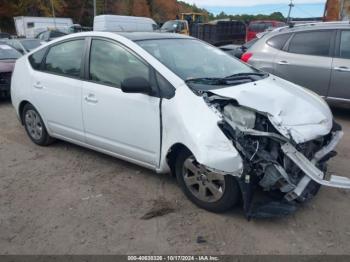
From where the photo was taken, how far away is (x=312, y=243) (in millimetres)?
3018

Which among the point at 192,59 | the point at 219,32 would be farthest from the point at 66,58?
the point at 219,32

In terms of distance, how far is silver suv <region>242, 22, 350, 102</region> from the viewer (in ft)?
20.3

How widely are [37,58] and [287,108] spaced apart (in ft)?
11.5

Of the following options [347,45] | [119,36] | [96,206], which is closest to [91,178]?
[96,206]

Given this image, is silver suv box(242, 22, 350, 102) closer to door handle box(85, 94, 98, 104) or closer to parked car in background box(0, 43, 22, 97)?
door handle box(85, 94, 98, 104)

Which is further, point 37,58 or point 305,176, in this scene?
point 37,58

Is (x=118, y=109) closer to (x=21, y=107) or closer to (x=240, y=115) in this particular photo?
(x=240, y=115)

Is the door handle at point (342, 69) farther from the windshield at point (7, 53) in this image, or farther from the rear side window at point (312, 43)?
the windshield at point (7, 53)

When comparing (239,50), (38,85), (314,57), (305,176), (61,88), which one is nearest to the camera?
(305,176)

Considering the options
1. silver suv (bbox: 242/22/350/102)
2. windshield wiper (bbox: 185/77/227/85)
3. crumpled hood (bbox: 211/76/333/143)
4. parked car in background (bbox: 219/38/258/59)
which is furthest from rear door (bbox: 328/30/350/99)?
windshield wiper (bbox: 185/77/227/85)

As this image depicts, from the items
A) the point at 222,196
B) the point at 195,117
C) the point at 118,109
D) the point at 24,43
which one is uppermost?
the point at 195,117

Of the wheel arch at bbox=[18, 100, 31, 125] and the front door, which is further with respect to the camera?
the wheel arch at bbox=[18, 100, 31, 125]

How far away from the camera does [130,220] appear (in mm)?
3389

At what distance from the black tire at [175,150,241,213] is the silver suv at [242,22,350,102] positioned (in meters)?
3.88
